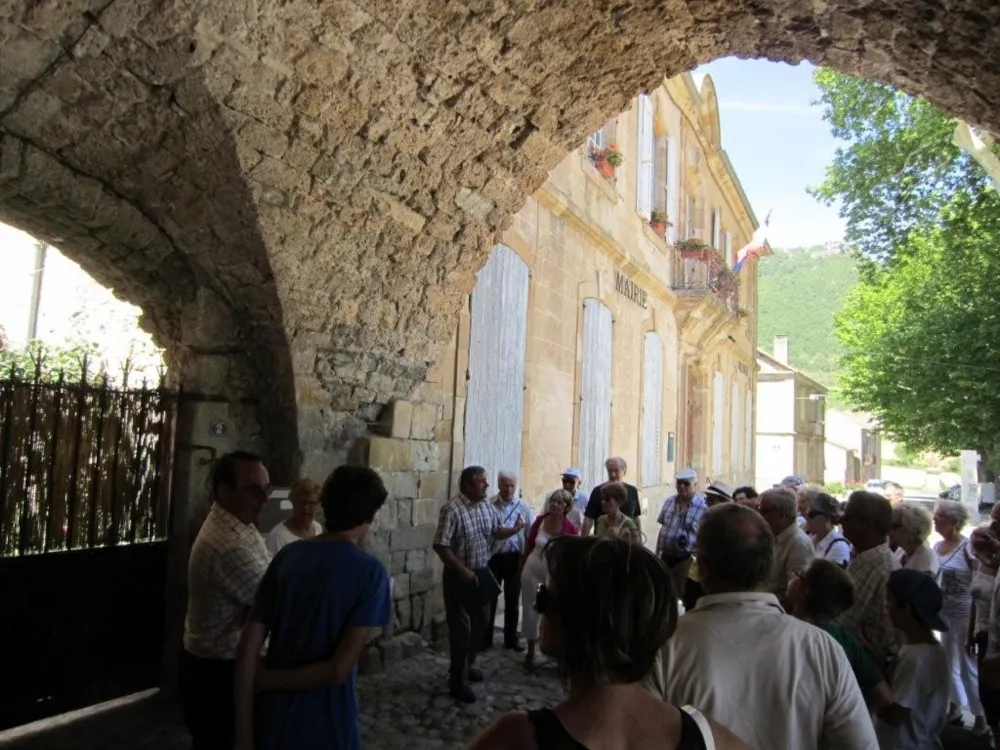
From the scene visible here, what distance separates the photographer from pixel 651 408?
12672 mm

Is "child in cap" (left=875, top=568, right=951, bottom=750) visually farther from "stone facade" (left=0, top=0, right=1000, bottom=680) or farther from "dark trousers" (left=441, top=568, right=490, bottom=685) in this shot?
"stone facade" (left=0, top=0, right=1000, bottom=680)

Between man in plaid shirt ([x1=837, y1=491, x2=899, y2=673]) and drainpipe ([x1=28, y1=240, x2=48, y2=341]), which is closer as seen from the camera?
man in plaid shirt ([x1=837, y1=491, x2=899, y2=673])

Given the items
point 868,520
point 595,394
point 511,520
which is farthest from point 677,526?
point 595,394

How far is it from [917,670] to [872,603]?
0.39 m

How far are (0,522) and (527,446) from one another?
515cm

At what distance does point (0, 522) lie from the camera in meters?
3.96

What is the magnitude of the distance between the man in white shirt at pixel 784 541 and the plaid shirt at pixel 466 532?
1969 mm

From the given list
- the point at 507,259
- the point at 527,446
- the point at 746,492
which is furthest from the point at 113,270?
the point at 746,492

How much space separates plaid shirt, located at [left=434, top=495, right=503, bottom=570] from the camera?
505 centimetres

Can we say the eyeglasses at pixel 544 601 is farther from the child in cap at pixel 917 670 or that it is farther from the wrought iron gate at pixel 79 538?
the wrought iron gate at pixel 79 538

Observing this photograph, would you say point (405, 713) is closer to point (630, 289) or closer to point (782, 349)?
point (630, 289)

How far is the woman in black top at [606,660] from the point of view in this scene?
3.90 feet

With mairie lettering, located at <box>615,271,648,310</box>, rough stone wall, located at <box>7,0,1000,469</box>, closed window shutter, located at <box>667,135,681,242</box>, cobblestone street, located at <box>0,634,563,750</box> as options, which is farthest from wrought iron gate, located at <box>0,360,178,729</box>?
closed window shutter, located at <box>667,135,681,242</box>

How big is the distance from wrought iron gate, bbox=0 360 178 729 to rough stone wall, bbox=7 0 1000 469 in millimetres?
887
